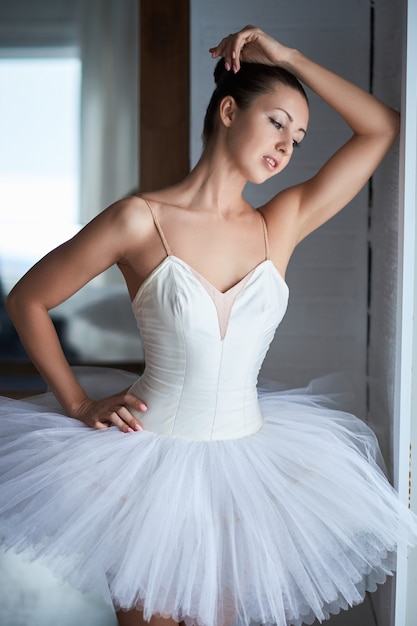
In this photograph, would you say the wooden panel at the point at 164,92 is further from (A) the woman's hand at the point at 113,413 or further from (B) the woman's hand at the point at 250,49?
(A) the woman's hand at the point at 113,413

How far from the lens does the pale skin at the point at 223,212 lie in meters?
1.79

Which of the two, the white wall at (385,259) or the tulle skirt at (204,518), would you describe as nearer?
the tulle skirt at (204,518)

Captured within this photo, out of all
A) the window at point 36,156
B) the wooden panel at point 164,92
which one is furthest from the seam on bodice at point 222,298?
the window at point 36,156

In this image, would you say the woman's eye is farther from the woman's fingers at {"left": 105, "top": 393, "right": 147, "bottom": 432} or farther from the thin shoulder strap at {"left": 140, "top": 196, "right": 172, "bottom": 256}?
the woman's fingers at {"left": 105, "top": 393, "right": 147, "bottom": 432}

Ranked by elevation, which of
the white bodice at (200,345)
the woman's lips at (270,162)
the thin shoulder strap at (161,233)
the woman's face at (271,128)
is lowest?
the white bodice at (200,345)

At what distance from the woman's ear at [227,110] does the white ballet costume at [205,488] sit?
28 cm

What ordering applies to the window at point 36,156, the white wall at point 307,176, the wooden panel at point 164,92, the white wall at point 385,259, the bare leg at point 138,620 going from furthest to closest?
the window at point 36,156 < the wooden panel at point 164,92 < the white wall at point 307,176 < the white wall at point 385,259 < the bare leg at point 138,620

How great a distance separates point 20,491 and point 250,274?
660 mm

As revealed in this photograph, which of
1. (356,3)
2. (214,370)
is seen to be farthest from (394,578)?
(356,3)

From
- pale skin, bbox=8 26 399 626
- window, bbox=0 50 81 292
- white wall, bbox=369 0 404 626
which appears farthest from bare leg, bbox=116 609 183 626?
window, bbox=0 50 81 292

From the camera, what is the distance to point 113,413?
185 centimetres

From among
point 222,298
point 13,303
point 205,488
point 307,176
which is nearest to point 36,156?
point 307,176

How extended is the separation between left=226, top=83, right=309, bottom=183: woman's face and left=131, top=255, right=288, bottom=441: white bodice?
23cm

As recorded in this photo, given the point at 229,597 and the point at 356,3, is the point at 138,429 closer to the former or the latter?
the point at 229,597
